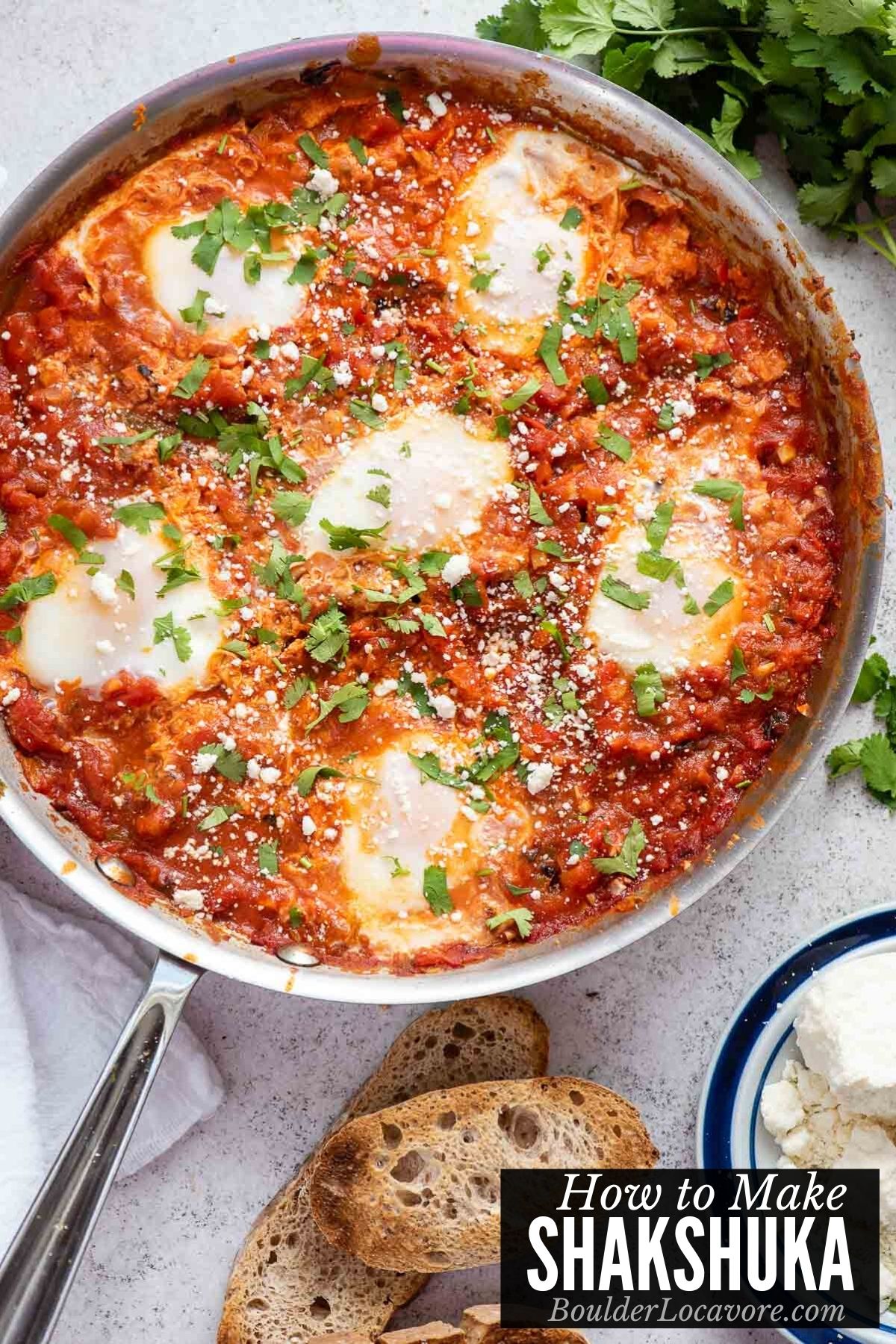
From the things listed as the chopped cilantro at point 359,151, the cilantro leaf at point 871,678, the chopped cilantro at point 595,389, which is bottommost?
the cilantro leaf at point 871,678

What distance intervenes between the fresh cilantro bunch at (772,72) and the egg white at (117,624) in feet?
6.05

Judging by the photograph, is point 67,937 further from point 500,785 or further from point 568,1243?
point 568,1243

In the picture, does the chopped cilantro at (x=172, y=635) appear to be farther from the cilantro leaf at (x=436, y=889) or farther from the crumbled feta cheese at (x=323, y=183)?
the crumbled feta cheese at (x=323, y=183)

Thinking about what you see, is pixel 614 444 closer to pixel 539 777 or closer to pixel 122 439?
pixel 539 777

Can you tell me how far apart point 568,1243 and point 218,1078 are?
1152 mm

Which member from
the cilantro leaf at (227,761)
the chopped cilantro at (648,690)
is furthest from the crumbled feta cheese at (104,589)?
the chopped cilantro at (648,690)

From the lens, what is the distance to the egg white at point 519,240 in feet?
11.3

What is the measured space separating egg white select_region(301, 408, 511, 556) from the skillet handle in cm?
137

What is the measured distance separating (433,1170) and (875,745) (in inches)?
71.4

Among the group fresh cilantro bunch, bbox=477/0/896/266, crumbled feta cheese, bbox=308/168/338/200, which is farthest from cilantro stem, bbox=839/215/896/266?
crumbled feta cheese, bbox=308/168/338/200

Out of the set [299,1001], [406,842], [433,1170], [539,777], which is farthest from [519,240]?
[433,1170]

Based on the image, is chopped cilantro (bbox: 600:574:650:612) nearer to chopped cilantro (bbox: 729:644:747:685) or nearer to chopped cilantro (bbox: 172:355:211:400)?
chopped cilantro (bbox: 729:644:747:685)

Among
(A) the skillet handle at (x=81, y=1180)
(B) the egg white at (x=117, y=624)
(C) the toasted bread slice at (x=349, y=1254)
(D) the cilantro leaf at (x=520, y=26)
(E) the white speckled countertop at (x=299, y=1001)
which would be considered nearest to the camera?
(A) the skillet handle at (x=81, y=1180)

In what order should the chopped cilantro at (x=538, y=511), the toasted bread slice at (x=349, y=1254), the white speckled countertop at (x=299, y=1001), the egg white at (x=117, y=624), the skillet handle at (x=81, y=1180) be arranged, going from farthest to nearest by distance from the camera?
the white speckled countertop at (x=299, y=1001)
the toasted bread slice at (x=349, y=1254)
the chopped cilantro at (x=538, y=511)
the egg white at (x=117, y=624)
the skillet handle at (x=81, y=1180)
